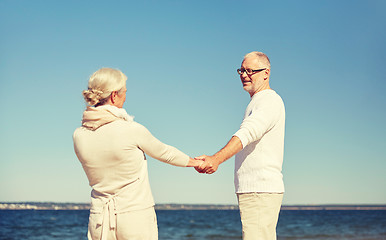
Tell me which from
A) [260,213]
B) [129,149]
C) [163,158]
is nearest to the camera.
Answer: [129,149]

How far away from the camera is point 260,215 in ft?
11.3

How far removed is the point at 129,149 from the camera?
297cm

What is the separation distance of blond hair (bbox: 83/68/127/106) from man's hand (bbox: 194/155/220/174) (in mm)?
1018

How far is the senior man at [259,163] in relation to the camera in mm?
3441

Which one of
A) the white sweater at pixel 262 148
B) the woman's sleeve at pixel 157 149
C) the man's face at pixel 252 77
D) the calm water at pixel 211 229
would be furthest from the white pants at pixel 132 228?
the calm water at pixel 211 229

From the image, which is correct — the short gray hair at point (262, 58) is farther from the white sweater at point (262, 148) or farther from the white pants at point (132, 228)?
the white pants at point (132, 228)

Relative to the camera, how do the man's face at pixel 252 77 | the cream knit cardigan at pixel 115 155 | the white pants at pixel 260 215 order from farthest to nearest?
the man's face at pixel 252 77
the white pants at pixel 260 215
the cream knit cardigan at pixel 115 155

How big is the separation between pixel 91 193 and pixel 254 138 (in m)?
1.30

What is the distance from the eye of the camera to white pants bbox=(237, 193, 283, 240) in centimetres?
344

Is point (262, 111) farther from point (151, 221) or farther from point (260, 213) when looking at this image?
point (151, 221)

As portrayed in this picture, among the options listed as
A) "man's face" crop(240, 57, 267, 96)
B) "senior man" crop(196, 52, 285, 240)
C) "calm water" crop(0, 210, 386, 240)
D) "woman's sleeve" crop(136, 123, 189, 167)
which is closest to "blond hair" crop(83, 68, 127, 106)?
"woman's sleeve" crop(136, 123, 189, 167)

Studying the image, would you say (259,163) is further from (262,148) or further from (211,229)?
(211,229)

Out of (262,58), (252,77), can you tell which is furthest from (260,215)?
(262,58)

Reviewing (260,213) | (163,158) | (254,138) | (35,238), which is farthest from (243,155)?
(35,238)
